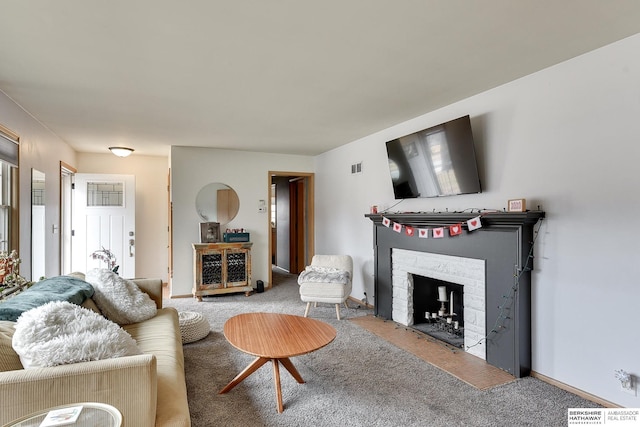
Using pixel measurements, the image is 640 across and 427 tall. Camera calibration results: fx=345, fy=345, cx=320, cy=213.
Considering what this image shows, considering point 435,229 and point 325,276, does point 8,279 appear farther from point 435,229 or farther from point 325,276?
point 435,229

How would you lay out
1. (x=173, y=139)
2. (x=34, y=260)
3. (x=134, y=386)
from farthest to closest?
(x=173, y=139), (x=34, y=260), (x=134, y=386)

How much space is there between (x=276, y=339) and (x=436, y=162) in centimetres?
213

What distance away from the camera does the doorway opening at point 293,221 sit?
20.7 feet

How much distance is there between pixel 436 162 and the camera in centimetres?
324

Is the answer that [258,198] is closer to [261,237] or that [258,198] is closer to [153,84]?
[261,237]

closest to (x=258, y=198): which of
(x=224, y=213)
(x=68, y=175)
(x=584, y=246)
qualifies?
(x=224, y=213)

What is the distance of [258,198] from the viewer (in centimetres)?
573

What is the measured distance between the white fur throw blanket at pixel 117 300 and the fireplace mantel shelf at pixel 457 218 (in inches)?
99.2

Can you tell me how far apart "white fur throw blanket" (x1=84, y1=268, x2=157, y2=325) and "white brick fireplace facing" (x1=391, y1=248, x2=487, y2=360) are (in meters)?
2.47

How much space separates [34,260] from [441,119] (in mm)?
4474

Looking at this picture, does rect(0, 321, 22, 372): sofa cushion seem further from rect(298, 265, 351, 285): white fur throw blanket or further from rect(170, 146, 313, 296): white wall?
rect(170, 146, 313, 296): white wall

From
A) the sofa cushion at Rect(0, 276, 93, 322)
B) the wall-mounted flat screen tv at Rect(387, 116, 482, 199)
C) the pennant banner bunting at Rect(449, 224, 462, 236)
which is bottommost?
the sofa cushion at Rect(0, 276, 93, 322)

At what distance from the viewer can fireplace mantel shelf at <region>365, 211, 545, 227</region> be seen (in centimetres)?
251

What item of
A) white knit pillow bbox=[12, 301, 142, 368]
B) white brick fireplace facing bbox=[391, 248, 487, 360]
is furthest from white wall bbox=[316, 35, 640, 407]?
white knit pillow bbox=[12, 301, 142, 368]
